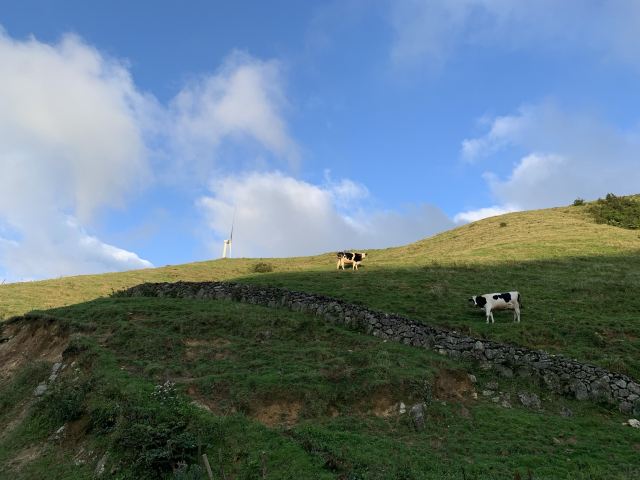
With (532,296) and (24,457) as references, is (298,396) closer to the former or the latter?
(24,457)

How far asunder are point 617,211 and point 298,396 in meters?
60.0

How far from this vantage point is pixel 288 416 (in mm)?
14633

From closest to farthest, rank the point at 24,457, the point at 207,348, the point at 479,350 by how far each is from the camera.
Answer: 1. the point at 24,457
2. the point at 479,350
3. the point at 207,348

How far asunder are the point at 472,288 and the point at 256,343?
Result: 15539 mm

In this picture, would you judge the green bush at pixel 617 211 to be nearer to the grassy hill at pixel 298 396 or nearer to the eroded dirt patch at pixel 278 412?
the grassy hill at pixel 298 396

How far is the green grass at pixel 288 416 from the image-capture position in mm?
12008

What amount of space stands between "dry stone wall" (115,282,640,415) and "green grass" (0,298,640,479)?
65 centimetres

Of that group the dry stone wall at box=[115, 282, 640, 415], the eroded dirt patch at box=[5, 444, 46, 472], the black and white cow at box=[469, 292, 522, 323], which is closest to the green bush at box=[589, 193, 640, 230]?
the black and white cow at box=[469, 292, 522, 323]

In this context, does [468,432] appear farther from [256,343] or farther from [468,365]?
[256,343]

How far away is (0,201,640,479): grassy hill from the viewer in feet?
40.0

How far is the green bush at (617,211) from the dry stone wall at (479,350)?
47.4 metres

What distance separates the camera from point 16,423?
16047 millimetres

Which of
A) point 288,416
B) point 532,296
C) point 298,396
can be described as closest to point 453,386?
point 298,396

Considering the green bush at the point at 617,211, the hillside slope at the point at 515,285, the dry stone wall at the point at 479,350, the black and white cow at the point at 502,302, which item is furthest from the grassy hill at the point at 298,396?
the green bush at the point at 617,211
